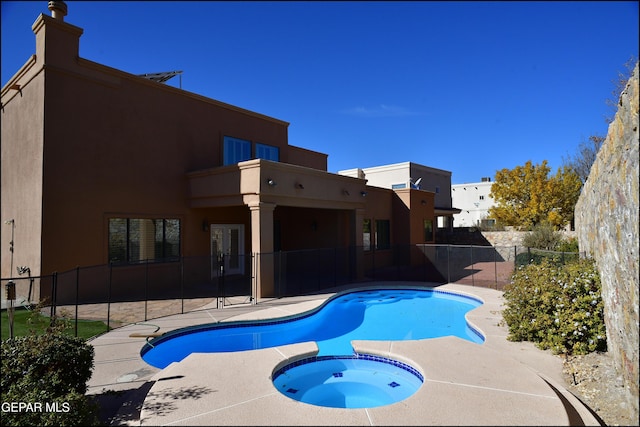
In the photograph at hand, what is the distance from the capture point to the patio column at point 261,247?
12.4 m

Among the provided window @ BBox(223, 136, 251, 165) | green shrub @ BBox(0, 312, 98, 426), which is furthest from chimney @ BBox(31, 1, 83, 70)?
green shrub @ BBox(0, 312, 98, 426)

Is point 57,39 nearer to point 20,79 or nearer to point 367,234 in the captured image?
point 20,79

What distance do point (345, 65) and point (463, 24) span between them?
8.48 m

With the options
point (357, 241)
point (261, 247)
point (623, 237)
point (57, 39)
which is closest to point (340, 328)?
point (261, 247)

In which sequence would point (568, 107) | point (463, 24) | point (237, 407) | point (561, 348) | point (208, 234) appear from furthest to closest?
point (208, 234) → point (568, 107) → point (561, 348) → point (463, 24) → point (237, 407)

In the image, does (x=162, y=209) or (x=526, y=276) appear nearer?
(x=526, y=276)

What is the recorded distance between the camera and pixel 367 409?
443 cm

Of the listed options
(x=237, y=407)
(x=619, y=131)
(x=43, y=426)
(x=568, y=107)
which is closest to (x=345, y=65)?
(x=568, y=107)

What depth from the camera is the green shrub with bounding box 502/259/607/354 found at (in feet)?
21.2

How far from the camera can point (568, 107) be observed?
1210cm

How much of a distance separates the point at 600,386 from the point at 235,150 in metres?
14.9

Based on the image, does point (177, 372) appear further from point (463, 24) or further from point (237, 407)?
point (463, 24)

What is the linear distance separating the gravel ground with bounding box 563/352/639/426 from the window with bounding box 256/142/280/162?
14488 millimetres

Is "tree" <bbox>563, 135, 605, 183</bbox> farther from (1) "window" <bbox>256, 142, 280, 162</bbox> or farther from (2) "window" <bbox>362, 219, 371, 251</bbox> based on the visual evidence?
(1) "window" <bbox>256, 142, 280, 162</bbox>
